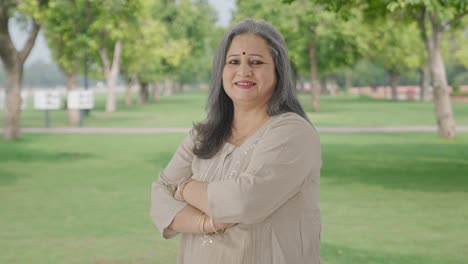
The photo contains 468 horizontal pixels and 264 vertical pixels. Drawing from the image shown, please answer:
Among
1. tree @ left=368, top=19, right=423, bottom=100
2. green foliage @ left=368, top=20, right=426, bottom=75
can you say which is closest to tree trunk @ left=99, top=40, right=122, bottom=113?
tree @ left=368, top=19, right=423, bottom=100

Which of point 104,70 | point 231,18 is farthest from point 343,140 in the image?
point 231,18

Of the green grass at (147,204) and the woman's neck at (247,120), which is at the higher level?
the woman's neck at (247,120)

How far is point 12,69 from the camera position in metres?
23.0

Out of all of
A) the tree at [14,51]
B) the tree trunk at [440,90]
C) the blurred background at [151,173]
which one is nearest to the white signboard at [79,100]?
the blurred background at [151,173]

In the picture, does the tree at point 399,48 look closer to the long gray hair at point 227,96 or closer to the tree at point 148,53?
the tree at point 148,53

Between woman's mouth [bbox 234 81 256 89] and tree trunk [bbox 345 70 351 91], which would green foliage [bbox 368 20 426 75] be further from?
A: woman's mouth [bbox 234 81 256 89]

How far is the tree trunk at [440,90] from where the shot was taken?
22.5 metres

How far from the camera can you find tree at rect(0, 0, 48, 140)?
22.5 meters

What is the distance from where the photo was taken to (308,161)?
310 cm

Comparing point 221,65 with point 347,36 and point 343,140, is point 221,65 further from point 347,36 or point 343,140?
point 347,36

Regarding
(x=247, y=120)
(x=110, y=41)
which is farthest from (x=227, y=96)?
(x=110, y=41)

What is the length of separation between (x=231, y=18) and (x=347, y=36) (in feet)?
75.6

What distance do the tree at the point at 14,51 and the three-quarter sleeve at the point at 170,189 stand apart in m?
19.9

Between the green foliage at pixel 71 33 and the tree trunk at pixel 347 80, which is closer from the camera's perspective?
the green foliage at pixel 71 33
